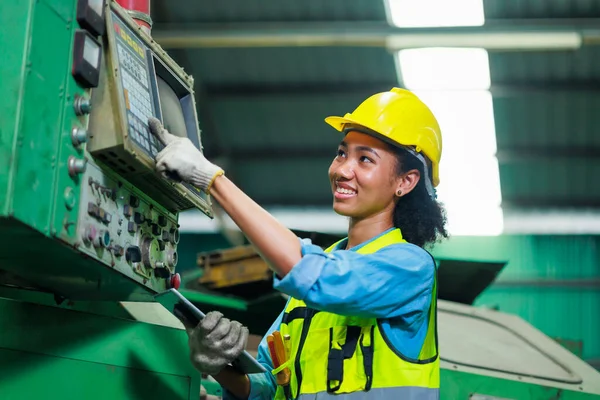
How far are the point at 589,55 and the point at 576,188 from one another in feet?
6.31

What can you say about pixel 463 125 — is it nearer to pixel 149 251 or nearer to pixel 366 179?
pixel 366 179

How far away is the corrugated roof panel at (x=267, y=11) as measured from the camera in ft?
23.6

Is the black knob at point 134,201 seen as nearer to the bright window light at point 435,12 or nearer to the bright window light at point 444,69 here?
the bright window light at point 435,12

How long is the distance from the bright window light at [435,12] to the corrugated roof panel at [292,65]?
2.76 feet

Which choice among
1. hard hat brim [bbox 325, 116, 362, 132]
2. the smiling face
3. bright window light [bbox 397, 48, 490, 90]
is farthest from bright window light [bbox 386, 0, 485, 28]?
the smiling face

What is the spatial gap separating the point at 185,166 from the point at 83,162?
262mm

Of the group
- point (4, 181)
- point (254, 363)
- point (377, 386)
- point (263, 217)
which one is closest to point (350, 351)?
point (377, 386)

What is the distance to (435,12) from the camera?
680 centimetres

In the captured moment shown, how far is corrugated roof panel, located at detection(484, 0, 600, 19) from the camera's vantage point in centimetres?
708

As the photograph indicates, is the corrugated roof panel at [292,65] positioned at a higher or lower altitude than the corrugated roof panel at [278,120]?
A: higher

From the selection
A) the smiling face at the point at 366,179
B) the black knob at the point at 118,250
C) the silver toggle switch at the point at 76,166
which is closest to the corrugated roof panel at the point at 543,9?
the smiling face at the point at 366,179

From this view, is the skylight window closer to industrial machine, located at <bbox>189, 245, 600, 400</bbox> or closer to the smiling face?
industrial machine, located at <bbox>189, 245, 600, 400</bbox>

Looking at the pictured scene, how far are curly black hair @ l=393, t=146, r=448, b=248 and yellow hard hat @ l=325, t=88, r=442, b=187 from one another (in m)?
0.04

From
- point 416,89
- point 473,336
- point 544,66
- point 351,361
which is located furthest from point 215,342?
point 544,66
